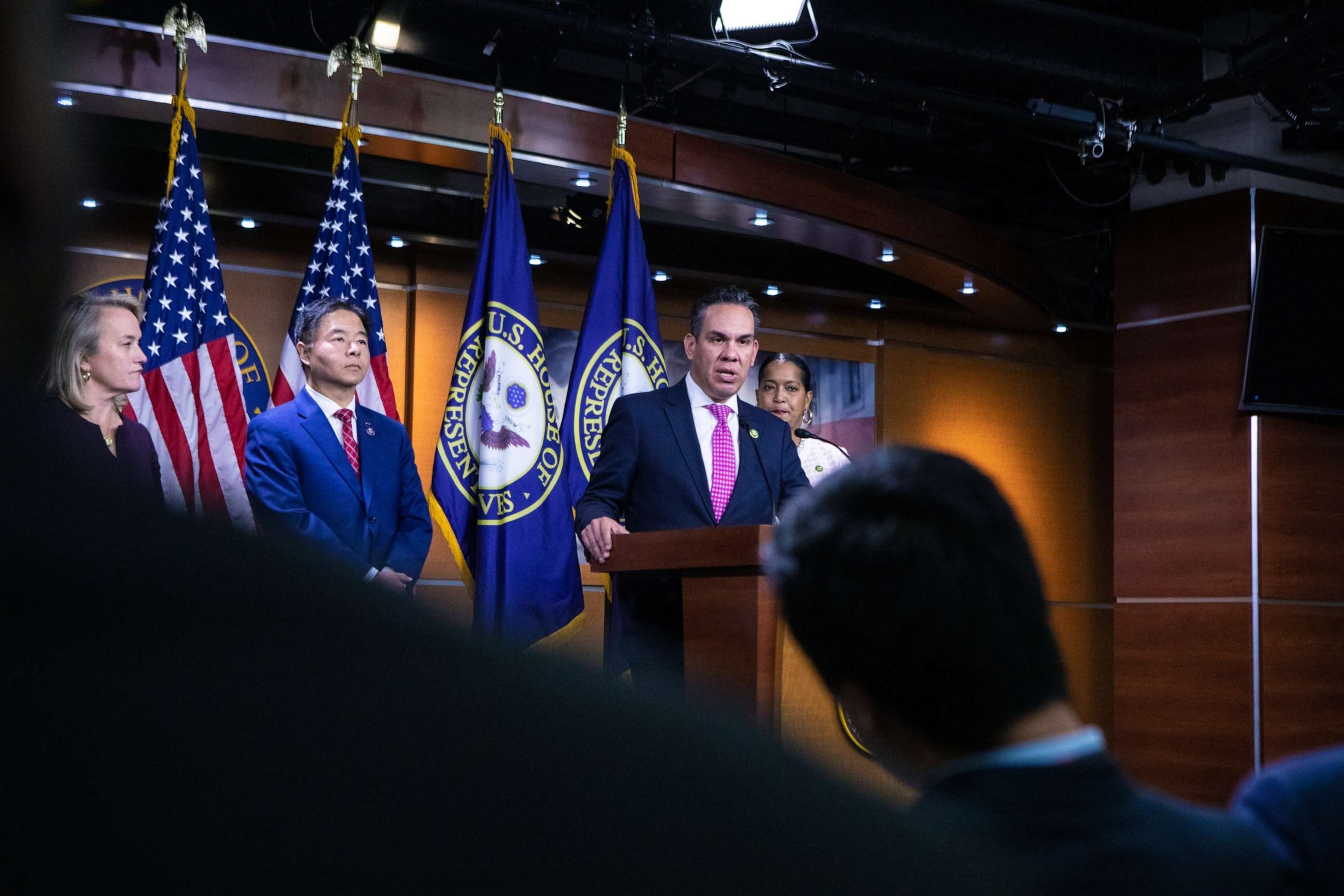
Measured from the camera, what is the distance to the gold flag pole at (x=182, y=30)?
4.14 meters

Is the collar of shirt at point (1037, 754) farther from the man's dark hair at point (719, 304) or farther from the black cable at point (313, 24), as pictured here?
the black cable at point (313, 24)

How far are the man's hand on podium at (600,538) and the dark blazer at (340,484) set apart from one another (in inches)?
37.3

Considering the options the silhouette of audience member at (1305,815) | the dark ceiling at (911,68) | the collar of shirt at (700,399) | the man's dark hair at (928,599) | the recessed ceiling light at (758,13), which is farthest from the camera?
the dark ceiling at (911,68)

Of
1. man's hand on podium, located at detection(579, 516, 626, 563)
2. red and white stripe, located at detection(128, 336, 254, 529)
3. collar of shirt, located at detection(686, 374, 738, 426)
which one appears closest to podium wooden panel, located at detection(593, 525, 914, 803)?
man's hand on podium, located at detection(579, 516, 626, 563)

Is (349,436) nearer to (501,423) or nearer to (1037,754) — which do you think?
(501,423)

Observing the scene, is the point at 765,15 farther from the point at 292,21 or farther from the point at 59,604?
the point at 59,604

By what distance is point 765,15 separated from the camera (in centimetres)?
484

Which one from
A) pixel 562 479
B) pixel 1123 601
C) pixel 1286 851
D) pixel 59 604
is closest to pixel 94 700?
pixel 59 604

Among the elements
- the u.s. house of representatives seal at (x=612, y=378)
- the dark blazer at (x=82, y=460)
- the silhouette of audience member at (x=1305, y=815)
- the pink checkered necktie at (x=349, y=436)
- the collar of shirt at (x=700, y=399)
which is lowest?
the silhouette of audience member at (x=1305, y=815)

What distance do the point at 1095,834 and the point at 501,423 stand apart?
167 inches

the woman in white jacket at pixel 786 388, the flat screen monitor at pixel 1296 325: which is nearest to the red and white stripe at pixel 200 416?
the woman in white jacket at pixel 786 388

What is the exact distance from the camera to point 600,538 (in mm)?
2684

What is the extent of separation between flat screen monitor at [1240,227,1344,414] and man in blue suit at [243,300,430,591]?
460cm

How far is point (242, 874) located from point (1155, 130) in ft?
22.1
